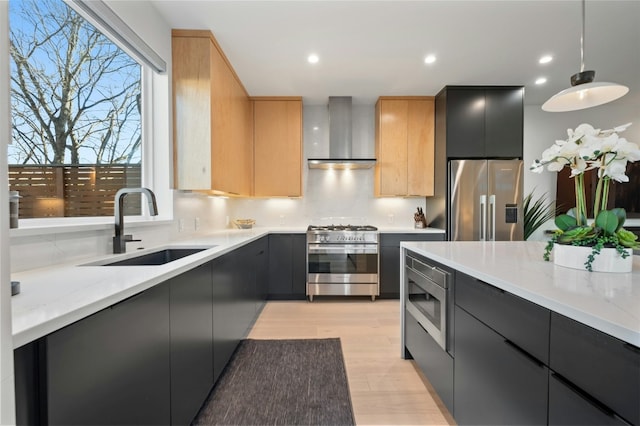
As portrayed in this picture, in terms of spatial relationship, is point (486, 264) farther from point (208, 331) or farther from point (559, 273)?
point (208, 331)

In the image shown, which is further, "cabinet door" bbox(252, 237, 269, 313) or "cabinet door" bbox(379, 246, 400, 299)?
"cabinet door" bbox(379, 246, 400, 299)

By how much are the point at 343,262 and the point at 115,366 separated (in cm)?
275

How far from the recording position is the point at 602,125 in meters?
4.14

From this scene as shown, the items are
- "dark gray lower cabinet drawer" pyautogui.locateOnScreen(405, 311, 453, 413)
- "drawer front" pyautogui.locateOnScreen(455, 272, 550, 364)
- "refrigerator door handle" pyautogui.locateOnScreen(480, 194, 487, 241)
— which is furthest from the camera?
"refrigerator door handle" pyautogui.locateOnScreen(480, 194, 487, 241)

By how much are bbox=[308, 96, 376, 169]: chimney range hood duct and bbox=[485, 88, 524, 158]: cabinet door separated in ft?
4.82

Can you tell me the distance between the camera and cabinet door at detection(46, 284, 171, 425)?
65 centimetres

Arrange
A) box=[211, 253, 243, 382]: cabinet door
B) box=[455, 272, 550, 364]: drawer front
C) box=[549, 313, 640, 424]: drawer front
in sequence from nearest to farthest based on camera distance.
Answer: box=[549, 313, 640, 424]: drawer front
box=[455, 272, 550, 364]: drawer front
box=[211, 253, 243, 382]: cabinet door

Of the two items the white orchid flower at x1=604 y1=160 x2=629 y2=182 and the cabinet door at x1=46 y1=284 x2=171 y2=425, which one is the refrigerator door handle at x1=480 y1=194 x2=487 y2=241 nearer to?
the white orchid flower at x1=604 y1=160 x2=629 y2=182

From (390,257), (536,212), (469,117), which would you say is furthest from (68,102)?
(536,212)

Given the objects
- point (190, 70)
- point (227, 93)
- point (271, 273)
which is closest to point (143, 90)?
point (190, 70)

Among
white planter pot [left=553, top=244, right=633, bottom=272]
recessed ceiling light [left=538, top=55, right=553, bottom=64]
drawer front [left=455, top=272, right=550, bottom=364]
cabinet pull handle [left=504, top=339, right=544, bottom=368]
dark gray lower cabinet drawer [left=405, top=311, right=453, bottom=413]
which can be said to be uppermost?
recessed ceiling light [left=538, top=55, right=553, bottom=64]

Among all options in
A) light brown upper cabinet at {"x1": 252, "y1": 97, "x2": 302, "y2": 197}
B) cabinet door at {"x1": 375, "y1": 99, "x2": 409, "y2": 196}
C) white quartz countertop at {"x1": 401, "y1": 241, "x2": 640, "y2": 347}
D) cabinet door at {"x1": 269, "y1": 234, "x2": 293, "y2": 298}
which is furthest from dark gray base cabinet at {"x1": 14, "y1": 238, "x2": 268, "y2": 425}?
cabinet door at {"x1": 375, "y1": 99, "x2": 409, "y2": 196}

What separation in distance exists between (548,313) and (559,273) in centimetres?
35

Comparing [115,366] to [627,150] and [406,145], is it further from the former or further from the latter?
[406,145]
